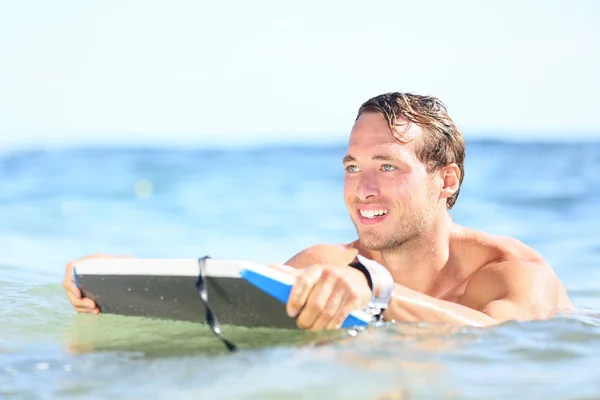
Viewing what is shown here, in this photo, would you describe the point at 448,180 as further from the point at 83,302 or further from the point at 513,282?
the point at 83,302

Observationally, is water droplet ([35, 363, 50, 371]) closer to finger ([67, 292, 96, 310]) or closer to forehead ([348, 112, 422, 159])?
finger ([67, 292, 96, 310])

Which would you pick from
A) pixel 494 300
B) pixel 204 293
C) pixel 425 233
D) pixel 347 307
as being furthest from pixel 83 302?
pixel 494 300

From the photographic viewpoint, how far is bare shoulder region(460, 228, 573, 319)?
14.6 ft

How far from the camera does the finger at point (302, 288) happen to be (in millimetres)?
3545

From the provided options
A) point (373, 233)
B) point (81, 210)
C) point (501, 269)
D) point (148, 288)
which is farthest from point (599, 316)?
point (81, 210)

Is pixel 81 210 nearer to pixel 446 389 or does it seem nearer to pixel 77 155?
Answer: pixel 446 389

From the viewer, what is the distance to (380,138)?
15.3 ft

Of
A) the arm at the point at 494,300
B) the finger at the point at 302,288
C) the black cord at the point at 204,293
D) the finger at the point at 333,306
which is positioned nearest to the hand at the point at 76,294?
the black cord at the point at 204,293

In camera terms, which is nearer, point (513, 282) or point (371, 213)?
point (513, 282)

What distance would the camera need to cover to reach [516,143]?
32.2 meters

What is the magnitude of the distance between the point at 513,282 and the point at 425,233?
57 centimetres

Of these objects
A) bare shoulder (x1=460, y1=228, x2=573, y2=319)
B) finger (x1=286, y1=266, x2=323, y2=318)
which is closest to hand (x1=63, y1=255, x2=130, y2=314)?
finger (x1=286, y1=266, x2=323, y2=318)

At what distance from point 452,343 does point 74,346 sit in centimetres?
165

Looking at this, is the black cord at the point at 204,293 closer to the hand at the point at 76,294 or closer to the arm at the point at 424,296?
the arm at the point at 424,296
